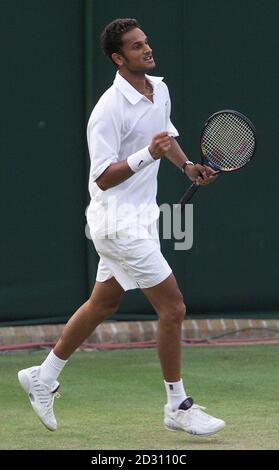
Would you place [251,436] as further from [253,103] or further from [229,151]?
[253,103]

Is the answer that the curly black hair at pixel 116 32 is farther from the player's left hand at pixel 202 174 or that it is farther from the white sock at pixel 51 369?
the white sock at pixel 51 369

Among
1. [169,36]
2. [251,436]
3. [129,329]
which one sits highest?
[169,36]

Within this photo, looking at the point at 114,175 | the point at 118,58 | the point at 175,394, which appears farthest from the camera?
the point at 118,58

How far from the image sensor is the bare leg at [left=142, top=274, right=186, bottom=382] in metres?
6.57

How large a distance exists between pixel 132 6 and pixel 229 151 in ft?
9.72

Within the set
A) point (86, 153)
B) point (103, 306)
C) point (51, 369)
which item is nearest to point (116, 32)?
point (103, 306)

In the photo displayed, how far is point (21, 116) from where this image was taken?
9375mm

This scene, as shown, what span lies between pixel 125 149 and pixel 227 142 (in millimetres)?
524

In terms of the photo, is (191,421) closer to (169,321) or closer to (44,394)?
(169,321)

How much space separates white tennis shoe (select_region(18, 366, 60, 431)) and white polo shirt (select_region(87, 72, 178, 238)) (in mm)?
746

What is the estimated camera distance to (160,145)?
6301 mm

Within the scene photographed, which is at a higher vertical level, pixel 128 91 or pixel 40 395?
pixel 128 91
